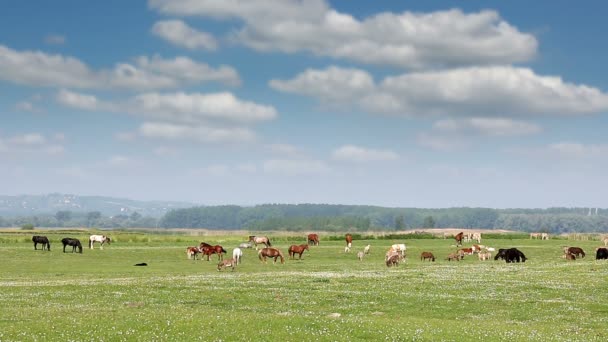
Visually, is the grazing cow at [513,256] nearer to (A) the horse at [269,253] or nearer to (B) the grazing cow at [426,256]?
(B) the grazing cow at [426,256]

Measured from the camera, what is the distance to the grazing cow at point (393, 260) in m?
57.0

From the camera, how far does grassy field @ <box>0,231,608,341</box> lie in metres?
22.4

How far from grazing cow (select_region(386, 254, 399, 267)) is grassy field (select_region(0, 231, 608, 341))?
6.55 m

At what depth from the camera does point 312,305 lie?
3120 cm

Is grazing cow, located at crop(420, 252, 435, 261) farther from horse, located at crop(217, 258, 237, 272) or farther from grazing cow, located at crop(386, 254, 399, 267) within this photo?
horse, located at crop(217, 258, 237, 272)

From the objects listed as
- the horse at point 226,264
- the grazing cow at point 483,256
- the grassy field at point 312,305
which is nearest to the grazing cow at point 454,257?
the grazing cow at point 483,256

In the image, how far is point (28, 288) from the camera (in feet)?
121

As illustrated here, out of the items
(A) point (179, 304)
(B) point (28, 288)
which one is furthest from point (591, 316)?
(B) point (28, 288)

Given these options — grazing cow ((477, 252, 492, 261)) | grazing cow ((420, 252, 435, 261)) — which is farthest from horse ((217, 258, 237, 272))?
grazing cow ((477, 252, 492, 261))

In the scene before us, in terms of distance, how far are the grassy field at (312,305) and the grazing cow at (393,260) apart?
655 cm

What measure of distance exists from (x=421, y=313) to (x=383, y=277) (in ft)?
47.0

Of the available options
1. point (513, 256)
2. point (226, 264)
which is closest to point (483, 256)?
point (513, 256)

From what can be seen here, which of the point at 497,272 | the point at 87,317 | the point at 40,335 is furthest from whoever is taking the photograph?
the point at 497,272

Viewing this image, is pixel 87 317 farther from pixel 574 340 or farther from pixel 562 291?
pixel 562 291
